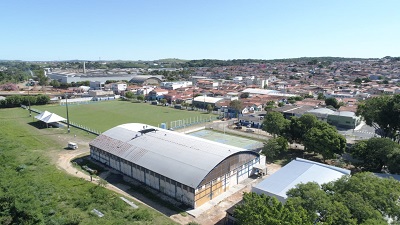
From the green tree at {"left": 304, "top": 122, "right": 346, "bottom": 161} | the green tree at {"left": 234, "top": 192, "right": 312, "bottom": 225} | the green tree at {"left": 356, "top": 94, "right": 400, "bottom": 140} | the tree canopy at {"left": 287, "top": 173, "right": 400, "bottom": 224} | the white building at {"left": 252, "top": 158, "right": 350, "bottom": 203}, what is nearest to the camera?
the green tree at {"left": 234, "top": 192, "right": 312, "bottom": 225}

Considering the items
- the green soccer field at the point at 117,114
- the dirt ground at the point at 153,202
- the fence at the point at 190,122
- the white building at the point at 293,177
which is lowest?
the dirt ground at the point at 153,202

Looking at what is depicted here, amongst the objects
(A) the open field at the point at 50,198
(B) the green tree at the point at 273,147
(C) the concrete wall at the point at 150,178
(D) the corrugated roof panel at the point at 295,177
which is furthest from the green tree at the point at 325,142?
(A) the open field at the point at 50,198

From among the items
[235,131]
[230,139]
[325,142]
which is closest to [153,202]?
[325,142]

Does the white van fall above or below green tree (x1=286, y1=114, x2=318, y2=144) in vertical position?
below

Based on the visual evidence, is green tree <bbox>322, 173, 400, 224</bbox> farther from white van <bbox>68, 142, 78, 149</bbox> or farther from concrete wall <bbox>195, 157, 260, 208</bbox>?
white van <bbox>68, 142, 78, 149</bbox>

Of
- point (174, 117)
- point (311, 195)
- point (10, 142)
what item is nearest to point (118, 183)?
point (311, 195)

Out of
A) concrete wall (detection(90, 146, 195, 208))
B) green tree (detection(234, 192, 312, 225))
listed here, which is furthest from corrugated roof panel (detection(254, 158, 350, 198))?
concrete wall (detection(90, 146, 195, 208))

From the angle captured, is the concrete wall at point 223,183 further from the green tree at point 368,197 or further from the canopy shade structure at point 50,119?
the canopy shade structure at point 50,119

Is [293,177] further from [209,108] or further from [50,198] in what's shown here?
[209,108]
